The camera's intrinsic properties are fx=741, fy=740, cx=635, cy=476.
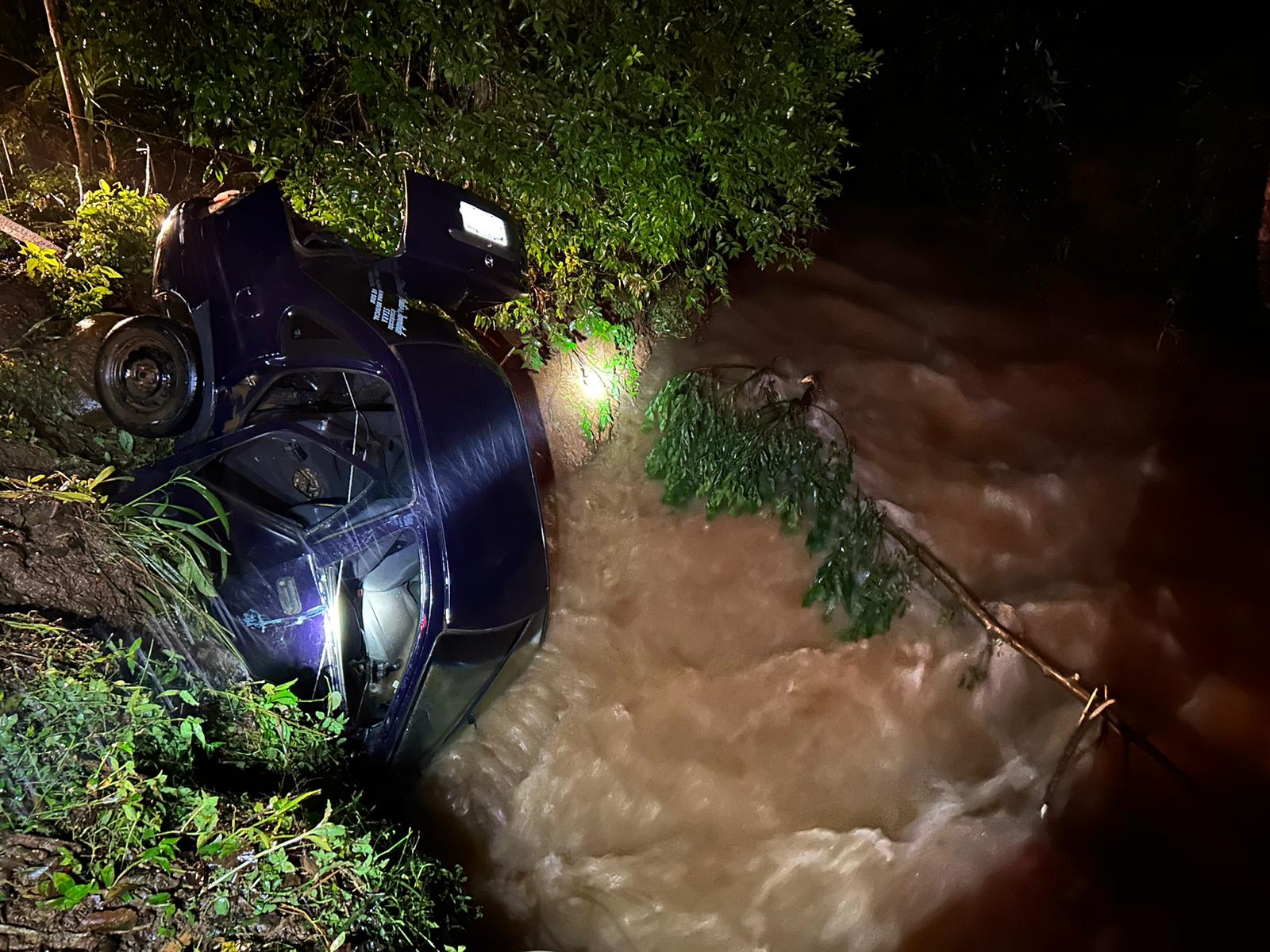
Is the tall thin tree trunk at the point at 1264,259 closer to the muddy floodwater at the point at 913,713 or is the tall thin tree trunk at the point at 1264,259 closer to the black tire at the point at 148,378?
the muddy floodwater at the point at 913,713

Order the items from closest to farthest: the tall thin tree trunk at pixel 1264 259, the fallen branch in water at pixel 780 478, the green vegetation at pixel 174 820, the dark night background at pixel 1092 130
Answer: the green vegetation at pixel 174 820 < the fallen branch in water at pixel 780 478 < the tall thin tree trunk at pixel 1264 259 < the dark night background at pixel 1092 130

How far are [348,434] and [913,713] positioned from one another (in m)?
3.47

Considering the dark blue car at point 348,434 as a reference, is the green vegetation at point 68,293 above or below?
above

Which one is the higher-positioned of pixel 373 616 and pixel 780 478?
pixel 780 478

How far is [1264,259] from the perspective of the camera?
6.53m

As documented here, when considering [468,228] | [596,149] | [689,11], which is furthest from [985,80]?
[468,228]

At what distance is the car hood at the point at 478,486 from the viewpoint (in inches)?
134

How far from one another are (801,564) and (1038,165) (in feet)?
23.4

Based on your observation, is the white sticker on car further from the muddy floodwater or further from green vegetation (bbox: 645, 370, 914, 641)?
green vegetation (bbox: 645, 370, 914, 641)

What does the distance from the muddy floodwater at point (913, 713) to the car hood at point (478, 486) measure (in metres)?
1.33

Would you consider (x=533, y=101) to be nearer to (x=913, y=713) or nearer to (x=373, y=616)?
(x=373, y=616)

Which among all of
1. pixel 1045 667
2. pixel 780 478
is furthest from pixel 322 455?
pixel 1045 667

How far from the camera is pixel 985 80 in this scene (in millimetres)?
9219

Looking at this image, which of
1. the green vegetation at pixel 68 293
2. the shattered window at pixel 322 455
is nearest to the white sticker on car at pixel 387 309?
the shattered window at pixel 322 455
